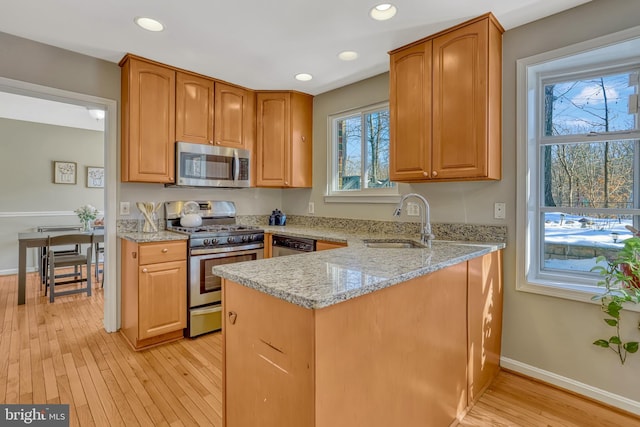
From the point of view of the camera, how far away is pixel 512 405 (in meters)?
1.89

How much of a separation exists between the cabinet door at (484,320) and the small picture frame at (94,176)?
6.34m

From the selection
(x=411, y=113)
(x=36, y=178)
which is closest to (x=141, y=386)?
(x=411, y=113)

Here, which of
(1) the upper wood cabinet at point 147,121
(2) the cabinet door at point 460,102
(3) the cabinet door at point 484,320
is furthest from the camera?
(1) the upper wood cabinet at point 147,121

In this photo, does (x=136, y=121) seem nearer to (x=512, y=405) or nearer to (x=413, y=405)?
(x=413, y=405)

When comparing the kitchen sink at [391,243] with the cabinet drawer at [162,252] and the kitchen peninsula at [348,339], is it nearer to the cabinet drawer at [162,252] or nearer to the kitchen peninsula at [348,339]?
the kitchen peninsula at [348,339]

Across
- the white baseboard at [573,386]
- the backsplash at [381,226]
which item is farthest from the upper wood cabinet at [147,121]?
the white baseboard at [573,386]

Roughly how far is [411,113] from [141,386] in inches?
102

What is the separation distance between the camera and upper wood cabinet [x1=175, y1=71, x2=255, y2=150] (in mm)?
2961

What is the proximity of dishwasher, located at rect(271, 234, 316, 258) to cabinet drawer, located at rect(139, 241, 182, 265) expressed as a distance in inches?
32.0

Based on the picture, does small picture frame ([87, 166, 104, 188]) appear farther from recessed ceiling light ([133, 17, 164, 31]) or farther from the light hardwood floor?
recessed ceiling light ([133, 17, 164, 31])

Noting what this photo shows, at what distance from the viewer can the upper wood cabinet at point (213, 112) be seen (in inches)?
117

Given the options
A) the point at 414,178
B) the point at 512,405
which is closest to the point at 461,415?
the point at 512,405

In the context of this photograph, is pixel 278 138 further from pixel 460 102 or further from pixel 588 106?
pixel 588 106

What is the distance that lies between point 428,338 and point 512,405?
95 centimetres
